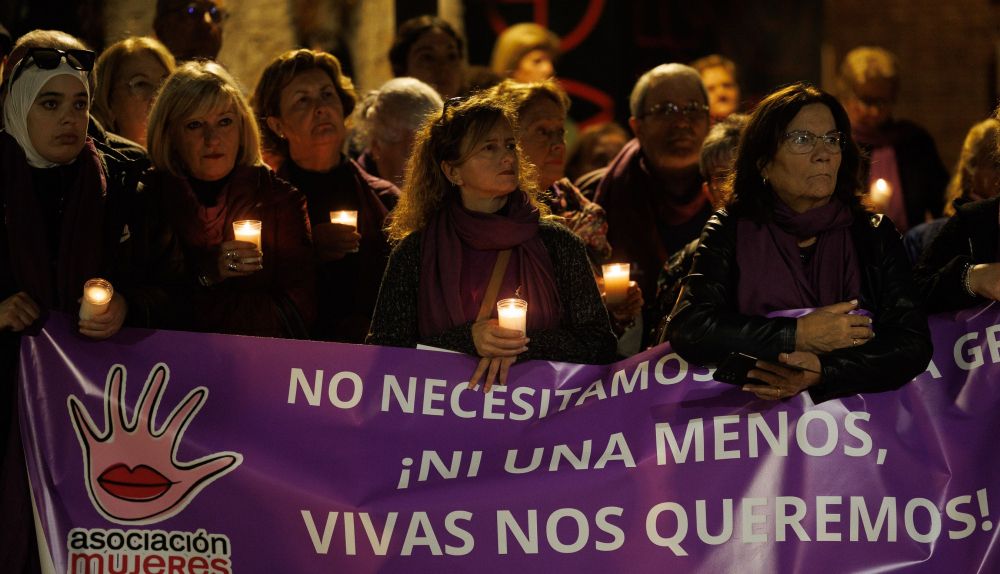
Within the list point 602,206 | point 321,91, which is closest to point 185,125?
point 321,91

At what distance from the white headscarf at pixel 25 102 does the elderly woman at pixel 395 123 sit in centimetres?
→ 190

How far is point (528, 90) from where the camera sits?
22.1ft

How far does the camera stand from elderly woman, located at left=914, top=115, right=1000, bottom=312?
5.02 m

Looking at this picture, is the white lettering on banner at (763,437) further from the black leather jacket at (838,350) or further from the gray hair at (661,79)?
the gray hair at (661,79)

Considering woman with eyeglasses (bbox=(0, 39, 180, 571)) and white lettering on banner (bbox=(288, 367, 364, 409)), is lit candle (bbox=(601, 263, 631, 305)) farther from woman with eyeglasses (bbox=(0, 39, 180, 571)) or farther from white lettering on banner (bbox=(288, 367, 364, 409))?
woman with eyeglasses (bbox=(0, 39, 180, 571))

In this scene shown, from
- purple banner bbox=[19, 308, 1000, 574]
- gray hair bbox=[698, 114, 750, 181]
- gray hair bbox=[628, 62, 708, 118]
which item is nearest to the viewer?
purple banner bbox=[19, 308, 1000, 574]

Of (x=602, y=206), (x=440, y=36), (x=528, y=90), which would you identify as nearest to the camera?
(x=528, y=90)

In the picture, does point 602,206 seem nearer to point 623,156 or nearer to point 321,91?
point 623,156

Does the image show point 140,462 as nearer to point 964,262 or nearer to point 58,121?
point 58,121

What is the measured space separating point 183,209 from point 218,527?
1.27 meters

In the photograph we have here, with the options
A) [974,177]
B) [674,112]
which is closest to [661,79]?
[674,112]

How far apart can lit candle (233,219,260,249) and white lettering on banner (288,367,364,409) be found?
0.51 m

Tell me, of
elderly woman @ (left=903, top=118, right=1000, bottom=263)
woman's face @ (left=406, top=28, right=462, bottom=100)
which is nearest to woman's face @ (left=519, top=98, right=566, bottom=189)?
woman's face @ (left=406, top=28, right=462, bottom=100)

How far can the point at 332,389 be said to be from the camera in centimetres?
520
